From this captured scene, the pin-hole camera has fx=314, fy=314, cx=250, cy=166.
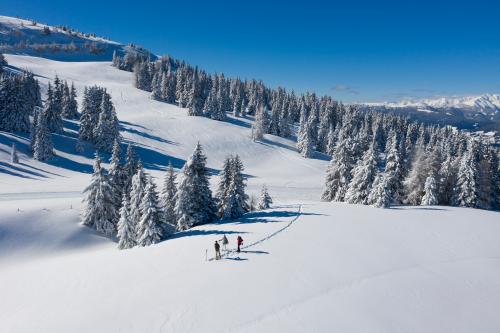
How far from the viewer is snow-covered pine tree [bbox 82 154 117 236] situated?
37.6 m

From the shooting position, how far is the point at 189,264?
19812mm

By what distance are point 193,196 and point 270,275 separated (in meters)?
18.9

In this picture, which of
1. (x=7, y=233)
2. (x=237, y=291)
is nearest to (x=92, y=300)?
(x=237, y=291)

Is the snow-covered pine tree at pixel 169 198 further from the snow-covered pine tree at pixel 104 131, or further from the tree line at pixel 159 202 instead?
the snow-covered pine tree at pixel 104 131

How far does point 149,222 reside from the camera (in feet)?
95.6

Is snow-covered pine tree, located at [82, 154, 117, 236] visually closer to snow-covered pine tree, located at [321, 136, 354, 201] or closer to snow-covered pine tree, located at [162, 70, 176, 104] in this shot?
snow-covered pine tree, located at [321, 136, 354, 201]

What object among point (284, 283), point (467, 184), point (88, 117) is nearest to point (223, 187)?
point (284, 283)

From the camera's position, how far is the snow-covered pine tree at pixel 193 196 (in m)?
34.1

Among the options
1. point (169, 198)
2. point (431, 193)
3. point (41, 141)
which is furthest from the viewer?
point (41, 141)

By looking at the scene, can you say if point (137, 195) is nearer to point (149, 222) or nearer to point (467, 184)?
point (149, 222)

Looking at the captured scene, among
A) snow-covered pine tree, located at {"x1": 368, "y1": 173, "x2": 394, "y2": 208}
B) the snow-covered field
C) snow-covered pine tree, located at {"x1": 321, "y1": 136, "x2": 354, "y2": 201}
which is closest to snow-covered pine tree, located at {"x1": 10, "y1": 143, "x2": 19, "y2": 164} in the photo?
the snow-covered field

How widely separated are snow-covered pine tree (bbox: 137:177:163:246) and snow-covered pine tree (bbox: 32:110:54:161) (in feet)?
149

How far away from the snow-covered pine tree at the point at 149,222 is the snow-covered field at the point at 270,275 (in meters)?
2.58

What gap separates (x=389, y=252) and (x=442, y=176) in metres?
33.8
